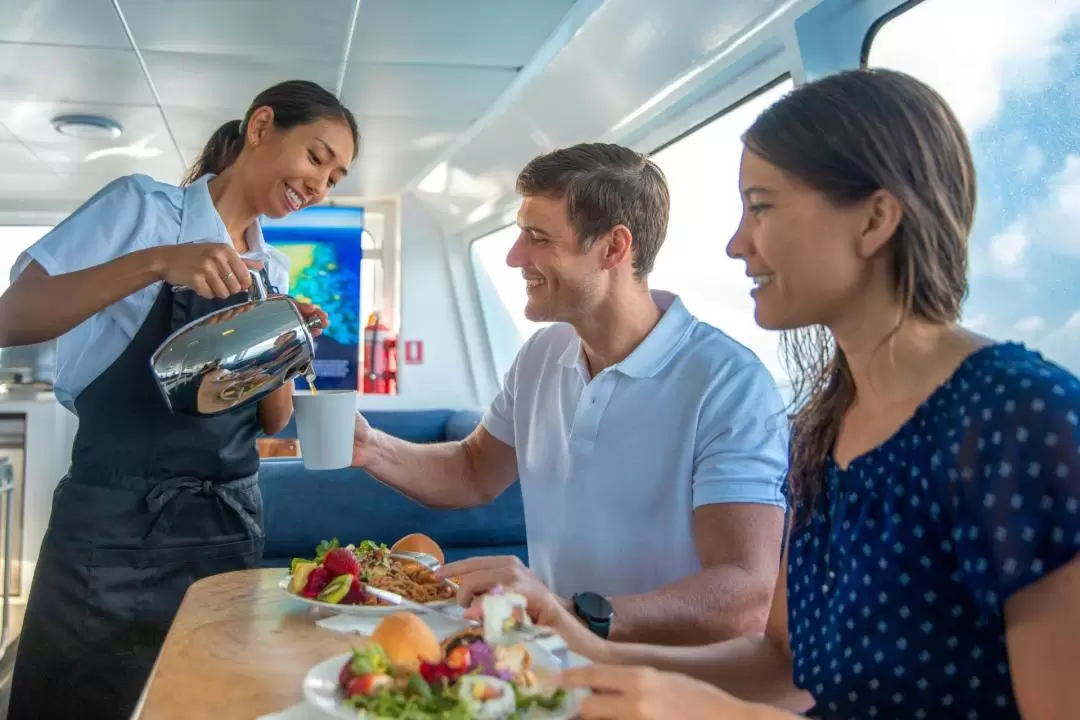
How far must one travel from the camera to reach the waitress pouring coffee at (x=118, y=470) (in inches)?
61.1

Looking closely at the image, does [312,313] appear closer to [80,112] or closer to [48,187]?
[80,112]

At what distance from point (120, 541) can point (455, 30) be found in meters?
2.25

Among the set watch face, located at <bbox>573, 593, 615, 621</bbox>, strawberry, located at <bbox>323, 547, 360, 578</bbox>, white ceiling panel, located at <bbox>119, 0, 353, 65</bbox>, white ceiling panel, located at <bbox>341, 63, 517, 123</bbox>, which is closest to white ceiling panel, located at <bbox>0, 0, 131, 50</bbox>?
white ceiling panel, located at <bbox>119, 0, 353, 65</bbox>

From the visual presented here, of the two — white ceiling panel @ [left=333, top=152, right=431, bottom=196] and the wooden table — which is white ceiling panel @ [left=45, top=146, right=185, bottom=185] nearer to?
white ceiling panel @ [left=333, top=152, right=431, bottom=196]

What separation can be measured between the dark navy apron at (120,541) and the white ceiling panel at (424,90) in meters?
2.30

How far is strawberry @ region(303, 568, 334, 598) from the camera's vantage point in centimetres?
130

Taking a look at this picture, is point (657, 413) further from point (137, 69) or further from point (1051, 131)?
point (137, 69)

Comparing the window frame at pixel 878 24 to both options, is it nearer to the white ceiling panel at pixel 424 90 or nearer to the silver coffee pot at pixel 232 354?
the silver coffee pot at pixel 232 354

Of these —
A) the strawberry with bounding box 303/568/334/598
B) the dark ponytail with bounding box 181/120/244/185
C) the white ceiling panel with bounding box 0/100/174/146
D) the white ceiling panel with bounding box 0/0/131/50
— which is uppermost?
the white ceiling panel with bounding box 0/100/174/146

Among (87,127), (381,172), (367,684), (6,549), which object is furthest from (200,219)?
(381,172)

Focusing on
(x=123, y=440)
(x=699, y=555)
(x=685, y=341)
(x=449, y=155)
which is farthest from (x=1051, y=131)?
(x=449, y=155)

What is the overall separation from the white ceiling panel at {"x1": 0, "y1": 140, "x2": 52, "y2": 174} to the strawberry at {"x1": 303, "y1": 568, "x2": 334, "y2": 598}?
14.2 feet

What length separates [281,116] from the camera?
179cm

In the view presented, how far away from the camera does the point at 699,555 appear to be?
151 centimetres
